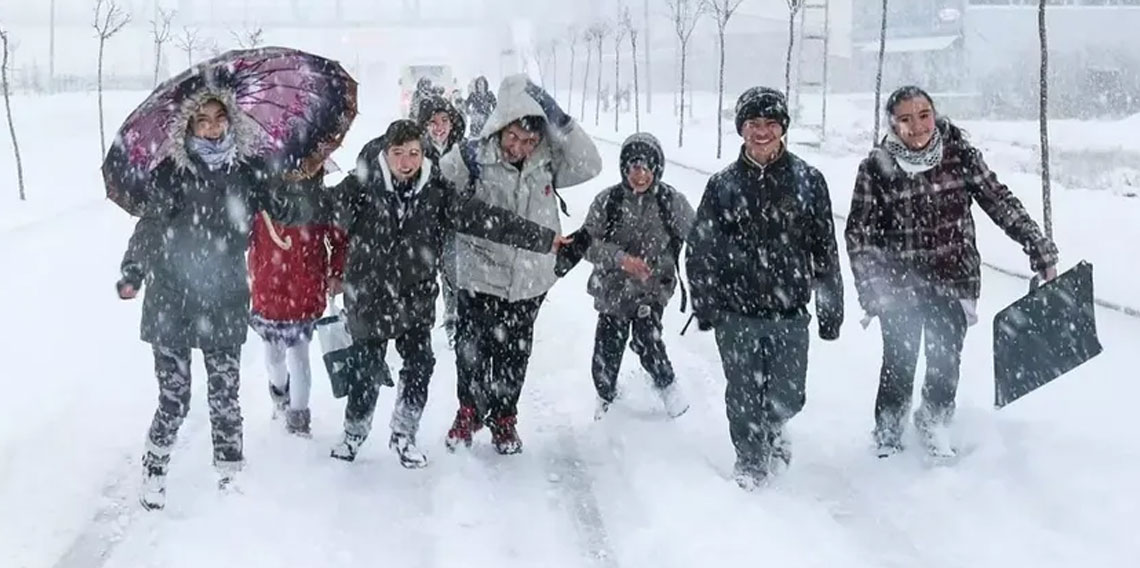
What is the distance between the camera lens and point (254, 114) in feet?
15.7

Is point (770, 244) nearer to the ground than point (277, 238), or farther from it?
farther from it

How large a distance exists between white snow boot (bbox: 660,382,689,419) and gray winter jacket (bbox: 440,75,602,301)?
1.04 m

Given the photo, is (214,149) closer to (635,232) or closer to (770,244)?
(635,232)

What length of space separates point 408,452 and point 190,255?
1390 mm

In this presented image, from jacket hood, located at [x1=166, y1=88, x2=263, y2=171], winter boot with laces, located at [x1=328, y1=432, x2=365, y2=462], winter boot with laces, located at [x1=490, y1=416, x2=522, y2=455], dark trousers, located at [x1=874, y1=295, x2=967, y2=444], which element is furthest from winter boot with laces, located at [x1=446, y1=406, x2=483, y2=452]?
dark trousers, located at [x1=874, y1=295, x2=967, y2=444]

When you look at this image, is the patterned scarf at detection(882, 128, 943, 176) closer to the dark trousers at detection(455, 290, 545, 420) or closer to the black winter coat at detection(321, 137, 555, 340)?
the black winter coat at detection(321, 137, 555, 340)

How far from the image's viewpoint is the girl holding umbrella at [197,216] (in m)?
4.35

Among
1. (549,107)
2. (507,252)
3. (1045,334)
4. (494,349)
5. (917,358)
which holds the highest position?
(549,107)

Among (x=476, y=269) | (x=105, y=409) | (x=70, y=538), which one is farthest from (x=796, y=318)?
(x=105, y=409)

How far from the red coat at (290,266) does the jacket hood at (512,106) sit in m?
0.98

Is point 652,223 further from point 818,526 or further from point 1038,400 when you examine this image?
point 1038,400

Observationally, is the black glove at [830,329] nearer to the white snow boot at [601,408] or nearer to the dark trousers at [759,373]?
the dark trousers at [759,373]

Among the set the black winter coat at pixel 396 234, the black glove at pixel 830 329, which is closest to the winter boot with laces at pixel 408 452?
the black winter coat at pixel 396 234

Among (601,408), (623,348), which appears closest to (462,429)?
(601,408)
